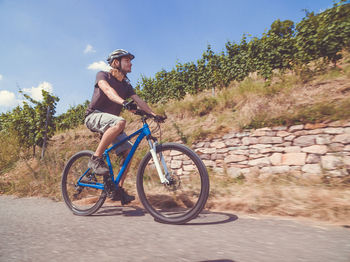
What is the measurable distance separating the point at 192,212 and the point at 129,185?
6.90 ft

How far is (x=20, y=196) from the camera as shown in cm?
454

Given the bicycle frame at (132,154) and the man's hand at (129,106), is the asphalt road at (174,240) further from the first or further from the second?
the man's hand at (129,106)

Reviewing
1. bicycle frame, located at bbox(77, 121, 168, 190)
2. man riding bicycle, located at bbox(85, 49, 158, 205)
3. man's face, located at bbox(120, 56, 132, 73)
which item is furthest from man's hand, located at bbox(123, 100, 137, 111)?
man's face, located at bbox(120, 56, 132, 73)

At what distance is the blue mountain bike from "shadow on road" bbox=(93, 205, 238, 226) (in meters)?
0.16

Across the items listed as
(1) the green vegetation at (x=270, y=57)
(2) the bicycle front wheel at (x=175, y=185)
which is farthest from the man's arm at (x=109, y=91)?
(1) the green vegetation at (x=270, y=57)

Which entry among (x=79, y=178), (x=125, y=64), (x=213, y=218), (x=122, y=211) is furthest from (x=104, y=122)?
(x=213, y=218)

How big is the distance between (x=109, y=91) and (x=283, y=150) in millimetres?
3930

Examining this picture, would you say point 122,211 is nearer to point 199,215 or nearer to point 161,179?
point 161,179

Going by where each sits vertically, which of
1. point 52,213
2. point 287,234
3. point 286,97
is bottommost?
point 52,213

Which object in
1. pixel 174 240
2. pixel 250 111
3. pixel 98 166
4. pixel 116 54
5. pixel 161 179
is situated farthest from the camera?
pixel 250 111

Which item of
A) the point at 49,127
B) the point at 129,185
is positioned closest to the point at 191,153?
the point at 129,185

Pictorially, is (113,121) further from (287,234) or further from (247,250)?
(287,234)

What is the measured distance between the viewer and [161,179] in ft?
8.21

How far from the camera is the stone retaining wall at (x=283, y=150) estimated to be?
396 cm
